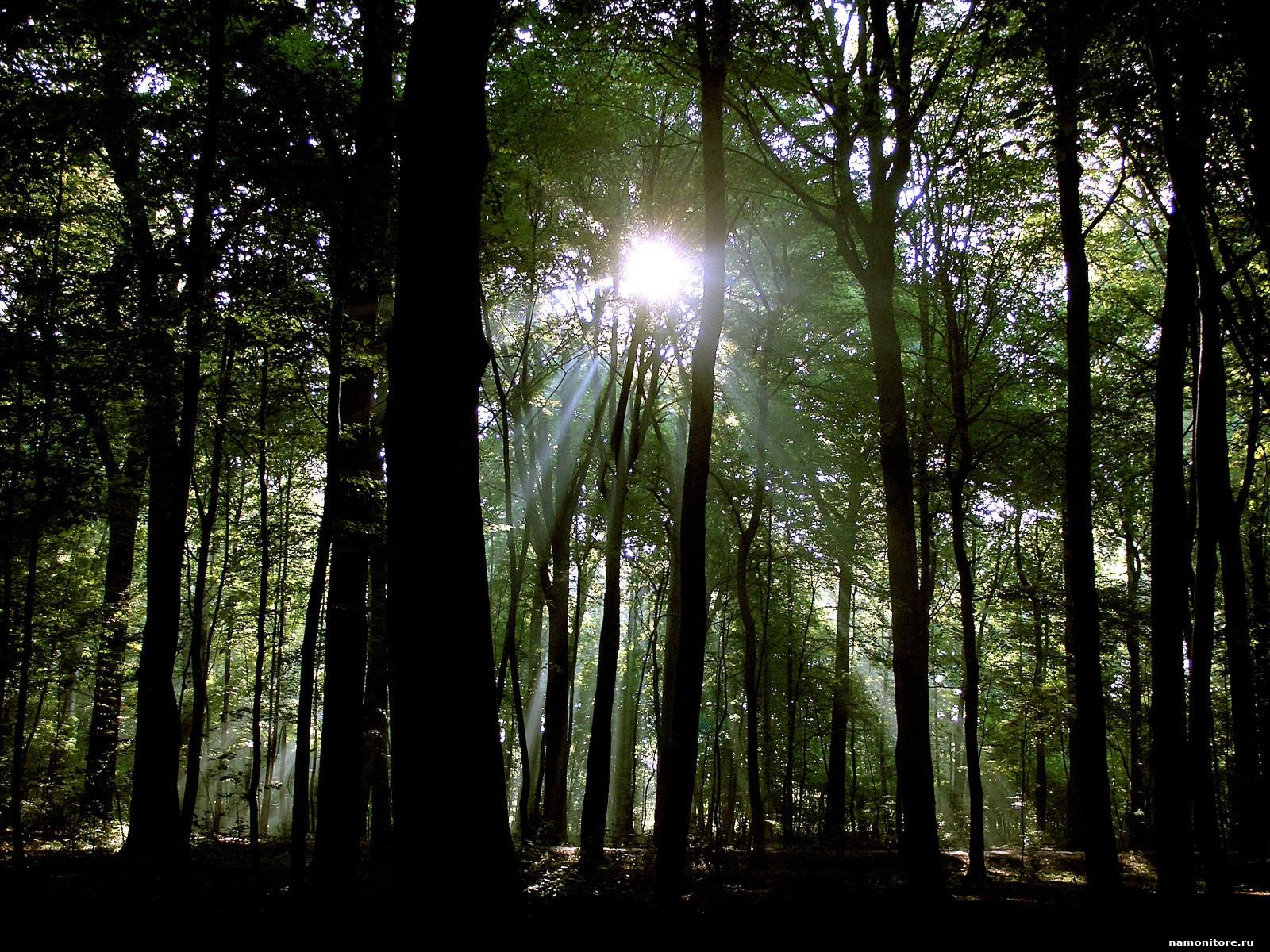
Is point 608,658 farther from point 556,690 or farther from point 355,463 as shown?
point 355,463

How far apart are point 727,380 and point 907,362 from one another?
4.15 m

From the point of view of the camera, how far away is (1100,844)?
21.6 feet

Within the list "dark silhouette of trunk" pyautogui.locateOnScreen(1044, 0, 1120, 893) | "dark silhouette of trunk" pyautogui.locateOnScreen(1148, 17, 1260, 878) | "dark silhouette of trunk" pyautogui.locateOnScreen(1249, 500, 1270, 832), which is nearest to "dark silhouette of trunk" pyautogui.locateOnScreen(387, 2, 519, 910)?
"dark silhouette of trunk" pyautogui.locateOnScreen(1044, 0, 1120, 893)

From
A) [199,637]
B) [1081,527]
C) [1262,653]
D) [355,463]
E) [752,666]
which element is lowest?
[752,666]

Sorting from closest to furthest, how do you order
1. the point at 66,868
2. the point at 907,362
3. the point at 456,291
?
the point at 456,291
the point at 66,868
the point at 907,362

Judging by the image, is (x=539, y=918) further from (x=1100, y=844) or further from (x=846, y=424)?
(x=846, y=424)

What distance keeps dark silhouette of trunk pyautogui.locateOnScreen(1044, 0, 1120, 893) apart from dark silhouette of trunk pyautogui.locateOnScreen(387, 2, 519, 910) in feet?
17.2

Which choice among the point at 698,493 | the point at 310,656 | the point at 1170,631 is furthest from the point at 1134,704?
the point at 310,656

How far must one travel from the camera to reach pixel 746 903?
7.20 meters

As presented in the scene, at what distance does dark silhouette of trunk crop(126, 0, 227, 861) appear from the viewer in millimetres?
6520

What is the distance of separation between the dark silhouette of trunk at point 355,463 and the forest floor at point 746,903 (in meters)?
0.99

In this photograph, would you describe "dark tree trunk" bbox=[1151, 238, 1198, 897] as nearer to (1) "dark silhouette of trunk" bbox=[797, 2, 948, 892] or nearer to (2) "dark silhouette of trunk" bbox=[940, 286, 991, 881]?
(1) "dark silhouette of trunk" bbox=[797, 2, 948, 892]

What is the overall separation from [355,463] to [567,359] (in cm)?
689

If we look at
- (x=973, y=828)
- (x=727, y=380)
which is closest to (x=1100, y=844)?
(x=973, y=828)
